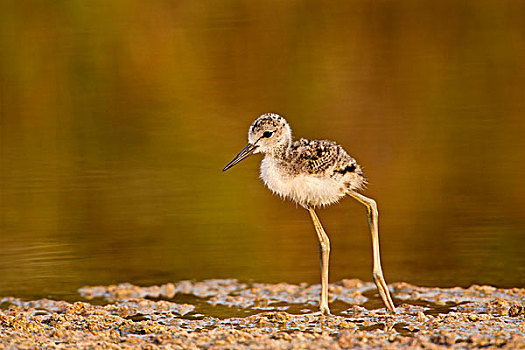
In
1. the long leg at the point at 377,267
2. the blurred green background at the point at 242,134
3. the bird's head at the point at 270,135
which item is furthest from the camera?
the blurred green background at the point at 242,134

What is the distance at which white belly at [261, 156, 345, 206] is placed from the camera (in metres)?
6.59

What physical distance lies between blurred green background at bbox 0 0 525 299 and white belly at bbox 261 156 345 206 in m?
1.23

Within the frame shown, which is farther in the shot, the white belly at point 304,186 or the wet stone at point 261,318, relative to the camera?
the white belly at point 304,186

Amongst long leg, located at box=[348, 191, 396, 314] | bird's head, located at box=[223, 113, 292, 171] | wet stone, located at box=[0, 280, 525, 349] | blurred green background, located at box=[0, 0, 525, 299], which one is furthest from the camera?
blurred green background, located at box=[0, 0, 525, 299]

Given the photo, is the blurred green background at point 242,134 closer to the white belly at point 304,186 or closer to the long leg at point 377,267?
the long leg at point 377,267

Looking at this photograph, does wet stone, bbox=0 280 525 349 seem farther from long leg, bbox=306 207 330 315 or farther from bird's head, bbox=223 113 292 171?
bird's head, bbox=223 113 292 171

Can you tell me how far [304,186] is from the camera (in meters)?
6.59

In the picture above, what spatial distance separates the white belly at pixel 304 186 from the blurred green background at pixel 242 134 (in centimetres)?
123

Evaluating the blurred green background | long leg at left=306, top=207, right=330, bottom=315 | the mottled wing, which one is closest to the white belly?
the mottled wing

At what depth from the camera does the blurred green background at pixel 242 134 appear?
818cm

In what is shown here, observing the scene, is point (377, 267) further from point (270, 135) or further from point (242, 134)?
point (242, 134)

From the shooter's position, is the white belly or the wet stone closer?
the wet stone

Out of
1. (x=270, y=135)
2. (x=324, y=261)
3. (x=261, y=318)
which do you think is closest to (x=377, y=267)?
(x=324, y=261)

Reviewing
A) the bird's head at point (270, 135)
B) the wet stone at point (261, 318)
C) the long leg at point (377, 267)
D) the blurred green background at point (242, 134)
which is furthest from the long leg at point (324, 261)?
the blurred green background at point (242, 134)
